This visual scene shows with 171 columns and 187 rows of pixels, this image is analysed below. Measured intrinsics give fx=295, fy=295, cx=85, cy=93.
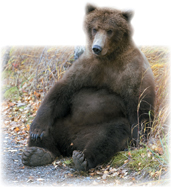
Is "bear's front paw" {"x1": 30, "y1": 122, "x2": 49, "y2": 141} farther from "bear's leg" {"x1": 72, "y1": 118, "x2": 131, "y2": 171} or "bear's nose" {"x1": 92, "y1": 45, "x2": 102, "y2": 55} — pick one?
"bear's nose" {"x1": 92, "y1": 45, "x2": 102, "y2": 55}

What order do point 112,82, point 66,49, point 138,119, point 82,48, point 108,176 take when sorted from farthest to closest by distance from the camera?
point 66,49
point 82,48
point 112,82
point 138,119
point 108,176

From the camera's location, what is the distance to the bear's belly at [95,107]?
491 centimetres

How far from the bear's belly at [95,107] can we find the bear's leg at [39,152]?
0.61 m

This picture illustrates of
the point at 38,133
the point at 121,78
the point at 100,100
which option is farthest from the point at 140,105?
the point at 38,133

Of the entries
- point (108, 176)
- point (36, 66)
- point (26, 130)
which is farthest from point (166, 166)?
point (36, 66)

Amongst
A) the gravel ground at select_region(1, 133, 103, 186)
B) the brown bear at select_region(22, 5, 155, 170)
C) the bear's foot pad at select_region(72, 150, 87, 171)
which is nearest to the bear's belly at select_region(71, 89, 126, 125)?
the brown bear at select_region(22, 5, 155, 170)

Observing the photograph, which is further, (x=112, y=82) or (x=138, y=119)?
(x=112, y=82)

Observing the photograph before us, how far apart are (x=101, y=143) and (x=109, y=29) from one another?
5.98ft

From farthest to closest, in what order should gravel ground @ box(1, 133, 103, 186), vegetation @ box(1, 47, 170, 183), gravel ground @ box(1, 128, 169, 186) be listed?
1. vegetation @ box(1, 47, 170, 183)
2. gravel ground @ box(1, 133, 103, 186)
3. gravel ground @ box(1, 128, 169, 186)

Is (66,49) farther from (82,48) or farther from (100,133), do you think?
(100,133)

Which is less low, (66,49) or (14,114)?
(66,49)

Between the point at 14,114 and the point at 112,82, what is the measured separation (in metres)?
3.46

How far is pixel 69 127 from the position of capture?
5.04m

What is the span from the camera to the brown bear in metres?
4.68
